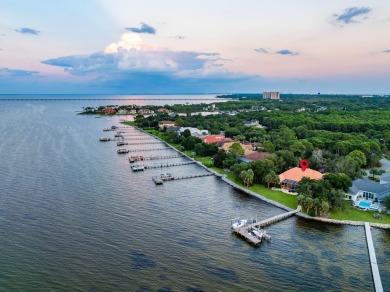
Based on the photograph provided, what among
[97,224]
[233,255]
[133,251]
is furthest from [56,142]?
[233,255]

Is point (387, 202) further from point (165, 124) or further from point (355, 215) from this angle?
point (165, 124)

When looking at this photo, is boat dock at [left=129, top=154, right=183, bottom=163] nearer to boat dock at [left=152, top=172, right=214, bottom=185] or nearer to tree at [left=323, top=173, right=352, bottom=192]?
boat dock at [left=152, top=172, right=214, bottom=185]

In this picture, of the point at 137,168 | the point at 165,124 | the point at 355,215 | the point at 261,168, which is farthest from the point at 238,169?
the point at 165,124

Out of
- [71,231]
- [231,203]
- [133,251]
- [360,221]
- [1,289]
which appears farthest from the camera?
[231,203]

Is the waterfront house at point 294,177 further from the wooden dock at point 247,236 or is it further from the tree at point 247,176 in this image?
the wooden dock at point 247,236

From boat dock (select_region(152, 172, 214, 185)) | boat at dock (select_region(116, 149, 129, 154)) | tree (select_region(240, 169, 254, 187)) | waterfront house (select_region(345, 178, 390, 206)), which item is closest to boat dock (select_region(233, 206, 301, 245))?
waterfront house (select_region(345, 178, 390, 206))

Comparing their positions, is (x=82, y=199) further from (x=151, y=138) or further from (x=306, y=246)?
(x=151, y=138)
